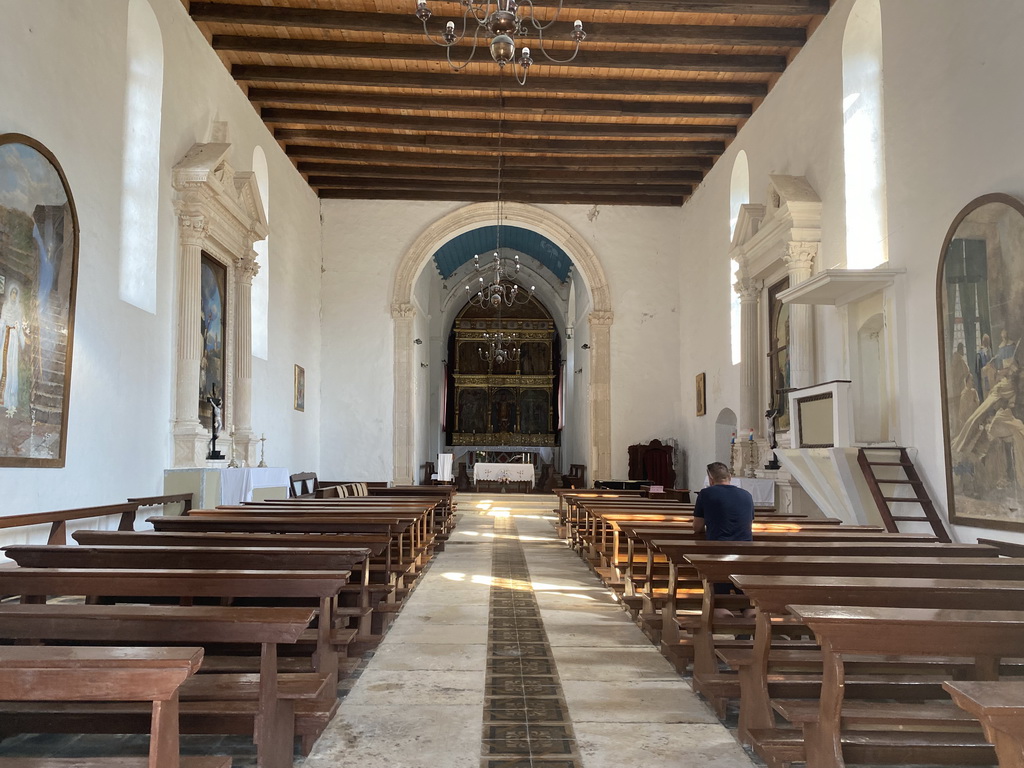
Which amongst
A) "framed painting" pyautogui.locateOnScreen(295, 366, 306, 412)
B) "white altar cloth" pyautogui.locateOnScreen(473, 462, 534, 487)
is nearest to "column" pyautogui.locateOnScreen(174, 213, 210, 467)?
"framed painting" pyautogui.locateOnScreen(295, 366, 306, 412)

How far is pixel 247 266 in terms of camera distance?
10.8 m

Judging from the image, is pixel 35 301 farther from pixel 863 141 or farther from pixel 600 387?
pixel 600 387

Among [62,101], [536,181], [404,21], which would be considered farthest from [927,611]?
[536,181]

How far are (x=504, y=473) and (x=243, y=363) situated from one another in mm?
9338

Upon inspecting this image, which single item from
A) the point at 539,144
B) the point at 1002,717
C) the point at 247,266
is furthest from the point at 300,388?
the point at 1002,717

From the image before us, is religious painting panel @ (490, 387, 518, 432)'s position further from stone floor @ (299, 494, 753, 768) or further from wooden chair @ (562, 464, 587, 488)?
stone floor @ (299, 494, 753, 768)

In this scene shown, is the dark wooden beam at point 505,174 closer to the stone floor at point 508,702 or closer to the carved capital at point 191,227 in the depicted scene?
the carved capital at point 191,227

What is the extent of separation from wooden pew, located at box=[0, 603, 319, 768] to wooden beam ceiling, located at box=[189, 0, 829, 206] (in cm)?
832

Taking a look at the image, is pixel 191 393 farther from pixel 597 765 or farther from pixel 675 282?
pixel 675 282

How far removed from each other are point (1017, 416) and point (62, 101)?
7.43 meters

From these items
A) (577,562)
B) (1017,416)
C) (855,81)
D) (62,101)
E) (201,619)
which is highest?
(855,81)

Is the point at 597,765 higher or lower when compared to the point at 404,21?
lower

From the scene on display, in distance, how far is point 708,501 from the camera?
4754 mm

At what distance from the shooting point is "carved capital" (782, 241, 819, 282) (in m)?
9.44
